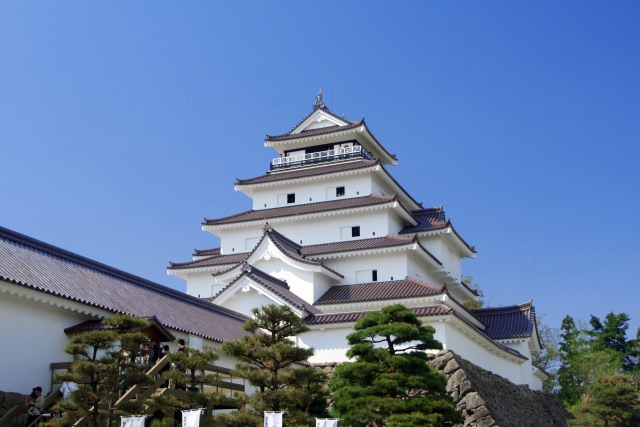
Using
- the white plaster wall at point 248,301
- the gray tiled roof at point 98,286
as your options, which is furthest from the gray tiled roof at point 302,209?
the gray tiled roof at point 98,286

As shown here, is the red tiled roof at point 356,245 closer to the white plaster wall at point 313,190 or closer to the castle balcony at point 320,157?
the white plaster wall at point 313,190

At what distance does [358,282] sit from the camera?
30.9 meters

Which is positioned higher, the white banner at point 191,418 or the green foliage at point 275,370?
the green foliage at point 275,370

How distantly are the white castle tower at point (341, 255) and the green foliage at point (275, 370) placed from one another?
9465 millimetres

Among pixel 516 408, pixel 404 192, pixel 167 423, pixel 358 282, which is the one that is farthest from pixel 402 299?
pixel 167 423

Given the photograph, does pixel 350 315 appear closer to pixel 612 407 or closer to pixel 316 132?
pixel 316 132

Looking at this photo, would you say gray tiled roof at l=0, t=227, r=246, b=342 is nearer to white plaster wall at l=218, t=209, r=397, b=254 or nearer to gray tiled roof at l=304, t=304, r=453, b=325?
gray tiled roof at l=304, t=304, r=453, b=325

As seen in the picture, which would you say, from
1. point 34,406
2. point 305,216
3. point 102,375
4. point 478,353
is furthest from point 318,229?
point 102,375

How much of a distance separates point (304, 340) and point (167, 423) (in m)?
12.6

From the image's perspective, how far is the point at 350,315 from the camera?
26.3 m

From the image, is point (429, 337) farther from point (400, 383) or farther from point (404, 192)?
point (404, 192)

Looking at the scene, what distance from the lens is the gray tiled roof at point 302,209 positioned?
107 feet

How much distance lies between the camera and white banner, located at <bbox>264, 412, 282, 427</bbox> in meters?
14.7

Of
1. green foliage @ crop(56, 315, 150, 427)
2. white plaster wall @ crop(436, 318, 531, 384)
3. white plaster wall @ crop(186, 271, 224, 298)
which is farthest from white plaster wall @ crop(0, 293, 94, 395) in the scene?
white plaster wall @ crop(186, 271, 224, 298)
